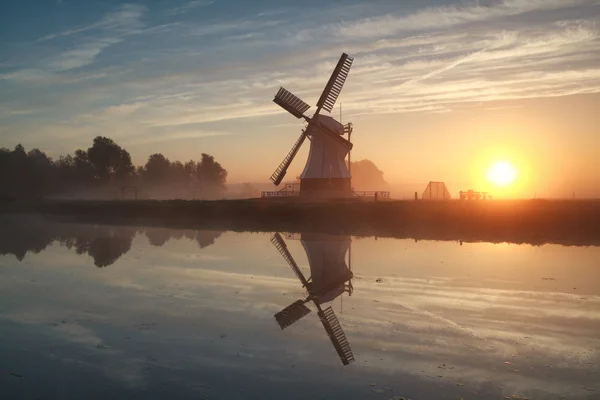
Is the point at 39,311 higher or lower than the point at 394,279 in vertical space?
lower

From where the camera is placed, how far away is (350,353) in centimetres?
1198

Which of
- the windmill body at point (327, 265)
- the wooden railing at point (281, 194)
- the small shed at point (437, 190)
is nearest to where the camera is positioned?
the windmill body at point (327, 265)

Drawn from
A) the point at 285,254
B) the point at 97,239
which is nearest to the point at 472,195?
the point at 285,254

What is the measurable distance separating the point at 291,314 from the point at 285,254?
1285cm

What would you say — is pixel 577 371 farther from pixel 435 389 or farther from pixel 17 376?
pixel 17 376

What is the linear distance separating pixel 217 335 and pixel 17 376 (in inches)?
176

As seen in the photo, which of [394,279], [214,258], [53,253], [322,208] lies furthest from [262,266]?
[322,208]

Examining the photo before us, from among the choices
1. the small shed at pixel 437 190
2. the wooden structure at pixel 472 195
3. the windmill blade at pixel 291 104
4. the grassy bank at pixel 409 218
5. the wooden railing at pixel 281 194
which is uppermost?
the windmill blade at pixel 291 104

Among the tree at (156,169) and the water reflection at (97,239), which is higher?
the tree at (156,169)

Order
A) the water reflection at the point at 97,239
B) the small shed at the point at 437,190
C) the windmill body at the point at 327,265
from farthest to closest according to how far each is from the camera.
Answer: the small shed at the point at 437,190, the water reflection at the point at 97,239, the windmill body at the point at 327,265

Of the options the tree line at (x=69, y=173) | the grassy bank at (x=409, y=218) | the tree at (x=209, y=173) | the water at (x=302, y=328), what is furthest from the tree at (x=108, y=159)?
the water at (x=302, y=328)

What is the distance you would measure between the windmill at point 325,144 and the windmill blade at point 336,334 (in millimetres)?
41357

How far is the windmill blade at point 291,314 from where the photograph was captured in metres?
14.9

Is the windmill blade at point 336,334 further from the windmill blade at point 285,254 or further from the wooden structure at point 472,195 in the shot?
the wooden structure at point 472,195
